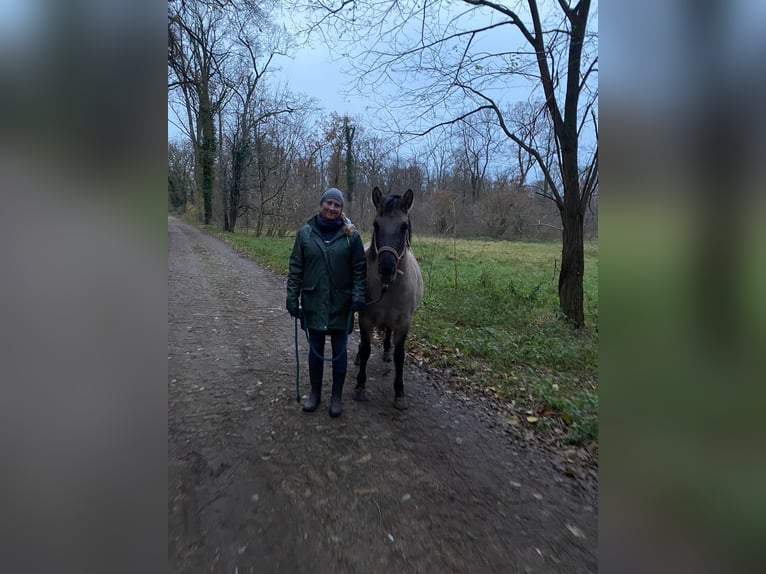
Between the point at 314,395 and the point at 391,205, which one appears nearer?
the point at 391,205

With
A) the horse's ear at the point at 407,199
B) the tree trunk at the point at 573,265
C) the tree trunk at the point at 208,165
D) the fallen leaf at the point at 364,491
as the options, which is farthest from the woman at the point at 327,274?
the tree trunk at the point at 208,165

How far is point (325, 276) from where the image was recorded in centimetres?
358

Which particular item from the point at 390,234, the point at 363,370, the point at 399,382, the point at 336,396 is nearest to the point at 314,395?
the point at 336,396

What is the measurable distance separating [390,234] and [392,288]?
68 cm

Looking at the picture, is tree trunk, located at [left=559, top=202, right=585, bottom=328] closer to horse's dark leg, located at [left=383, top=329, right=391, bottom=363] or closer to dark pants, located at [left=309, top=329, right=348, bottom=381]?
horse's dark leg, located at [left=383, top=329, right=391, bottom=363]

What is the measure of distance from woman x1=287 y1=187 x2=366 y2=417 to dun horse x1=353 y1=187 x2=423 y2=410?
261 millimetres

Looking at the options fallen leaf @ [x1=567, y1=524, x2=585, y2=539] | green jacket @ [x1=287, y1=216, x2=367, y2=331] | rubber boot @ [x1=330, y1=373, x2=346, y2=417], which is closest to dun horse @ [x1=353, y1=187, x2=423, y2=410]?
green jacket @ [x1=287, y1=216, x2=367, y2=331]

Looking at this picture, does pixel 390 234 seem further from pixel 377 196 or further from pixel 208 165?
pixel 208 165

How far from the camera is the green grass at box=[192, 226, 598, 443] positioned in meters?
4.01
